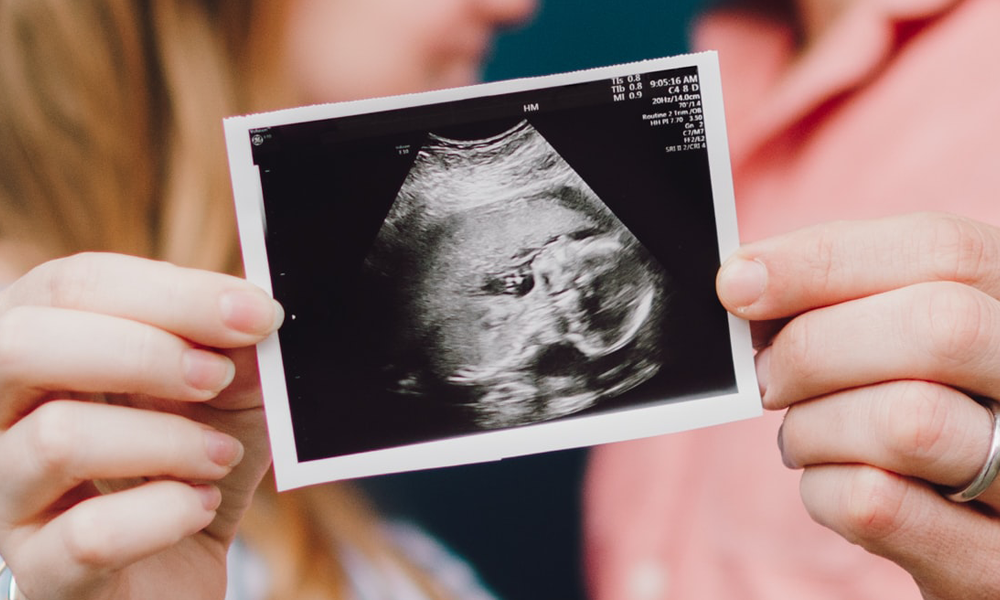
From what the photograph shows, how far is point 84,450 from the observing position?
1.69 ft

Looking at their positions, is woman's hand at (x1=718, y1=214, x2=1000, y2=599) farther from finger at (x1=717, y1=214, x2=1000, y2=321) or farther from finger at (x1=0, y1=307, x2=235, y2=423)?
finger at (x1=0, y1=307, x2=235, y2=423)

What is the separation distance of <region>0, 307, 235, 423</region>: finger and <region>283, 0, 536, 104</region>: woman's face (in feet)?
1.66

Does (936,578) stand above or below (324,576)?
above

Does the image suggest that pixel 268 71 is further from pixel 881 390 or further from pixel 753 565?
pixel 753 565

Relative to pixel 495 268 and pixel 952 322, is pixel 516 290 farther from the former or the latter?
pixel 952 322

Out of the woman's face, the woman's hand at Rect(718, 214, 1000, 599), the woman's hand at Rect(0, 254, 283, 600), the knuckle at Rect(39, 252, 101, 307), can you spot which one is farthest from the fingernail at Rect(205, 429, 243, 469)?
the woman's face

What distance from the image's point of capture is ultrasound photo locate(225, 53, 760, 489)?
1.82ft

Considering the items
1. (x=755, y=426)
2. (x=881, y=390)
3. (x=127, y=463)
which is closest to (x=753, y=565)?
(x=755, y=426)

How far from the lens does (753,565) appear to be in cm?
91

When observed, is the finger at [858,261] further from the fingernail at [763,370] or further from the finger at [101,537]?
the finger at [101,537]

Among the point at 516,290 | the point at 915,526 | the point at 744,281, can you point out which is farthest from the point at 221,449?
the point at 915,526

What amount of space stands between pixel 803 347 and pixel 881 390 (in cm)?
6

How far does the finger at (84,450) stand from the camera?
51cm

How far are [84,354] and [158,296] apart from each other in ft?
0.21
